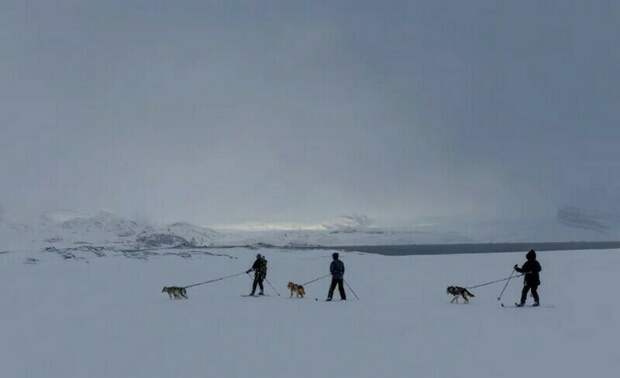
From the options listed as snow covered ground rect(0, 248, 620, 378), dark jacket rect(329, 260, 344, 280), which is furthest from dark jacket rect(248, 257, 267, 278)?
dark jacket rect(329, 260, 344, 280)

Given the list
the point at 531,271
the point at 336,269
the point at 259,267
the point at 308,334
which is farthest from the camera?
the point at 259,267

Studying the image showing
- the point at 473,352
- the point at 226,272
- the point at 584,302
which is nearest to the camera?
the point at 473,352

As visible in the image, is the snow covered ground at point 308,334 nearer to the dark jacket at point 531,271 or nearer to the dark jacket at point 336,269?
the dark jacket at point 336,269

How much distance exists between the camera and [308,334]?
14.6 meters

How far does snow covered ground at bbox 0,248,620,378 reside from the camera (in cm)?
1096

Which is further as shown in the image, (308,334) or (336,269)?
(336,269)

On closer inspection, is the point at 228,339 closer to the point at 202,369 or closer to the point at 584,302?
the point at 202,369

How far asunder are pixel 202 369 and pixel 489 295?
17.2 metres

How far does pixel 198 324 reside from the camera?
1664cm

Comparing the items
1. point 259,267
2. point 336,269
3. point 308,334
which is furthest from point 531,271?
point 259,267

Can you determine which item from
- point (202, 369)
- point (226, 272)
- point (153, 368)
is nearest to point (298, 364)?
point (202, 369)

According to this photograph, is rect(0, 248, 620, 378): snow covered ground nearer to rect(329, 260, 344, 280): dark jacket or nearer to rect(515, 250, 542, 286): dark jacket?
rect(329, 260, 344, 280): dark jacket

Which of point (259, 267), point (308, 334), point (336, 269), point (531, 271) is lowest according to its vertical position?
point (308, 334)

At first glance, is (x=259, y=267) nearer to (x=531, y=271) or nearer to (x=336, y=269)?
(x=336, y=269)
